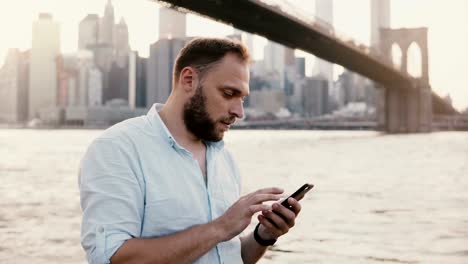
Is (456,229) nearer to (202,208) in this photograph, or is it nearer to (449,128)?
(202,208)

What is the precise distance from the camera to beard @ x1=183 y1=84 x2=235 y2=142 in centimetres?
206

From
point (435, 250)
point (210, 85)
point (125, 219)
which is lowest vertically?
point (435, 250)

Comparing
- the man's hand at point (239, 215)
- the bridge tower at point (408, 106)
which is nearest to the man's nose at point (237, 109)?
the man's hand at point (239, 215)

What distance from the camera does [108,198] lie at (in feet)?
6.05

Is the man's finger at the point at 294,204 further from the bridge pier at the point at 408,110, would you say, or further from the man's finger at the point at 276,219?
the bridge pier at the point at 408,110

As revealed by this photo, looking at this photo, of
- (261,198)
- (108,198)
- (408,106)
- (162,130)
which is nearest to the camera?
(108,198)

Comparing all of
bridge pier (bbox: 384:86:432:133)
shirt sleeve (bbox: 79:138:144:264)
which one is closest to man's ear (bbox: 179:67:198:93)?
shirt sleeve (bbox: 79:138:144:264)

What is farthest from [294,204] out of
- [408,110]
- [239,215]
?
[408,110]

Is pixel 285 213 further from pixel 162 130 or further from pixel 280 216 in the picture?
pixel 162 130

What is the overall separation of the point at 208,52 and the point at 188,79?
4.4 inches

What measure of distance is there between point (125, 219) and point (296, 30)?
35.3 metres

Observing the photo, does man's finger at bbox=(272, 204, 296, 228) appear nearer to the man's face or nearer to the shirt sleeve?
the man's face

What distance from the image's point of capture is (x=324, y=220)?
21.1 feet

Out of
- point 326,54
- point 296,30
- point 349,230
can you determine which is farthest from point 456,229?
point 326,54
